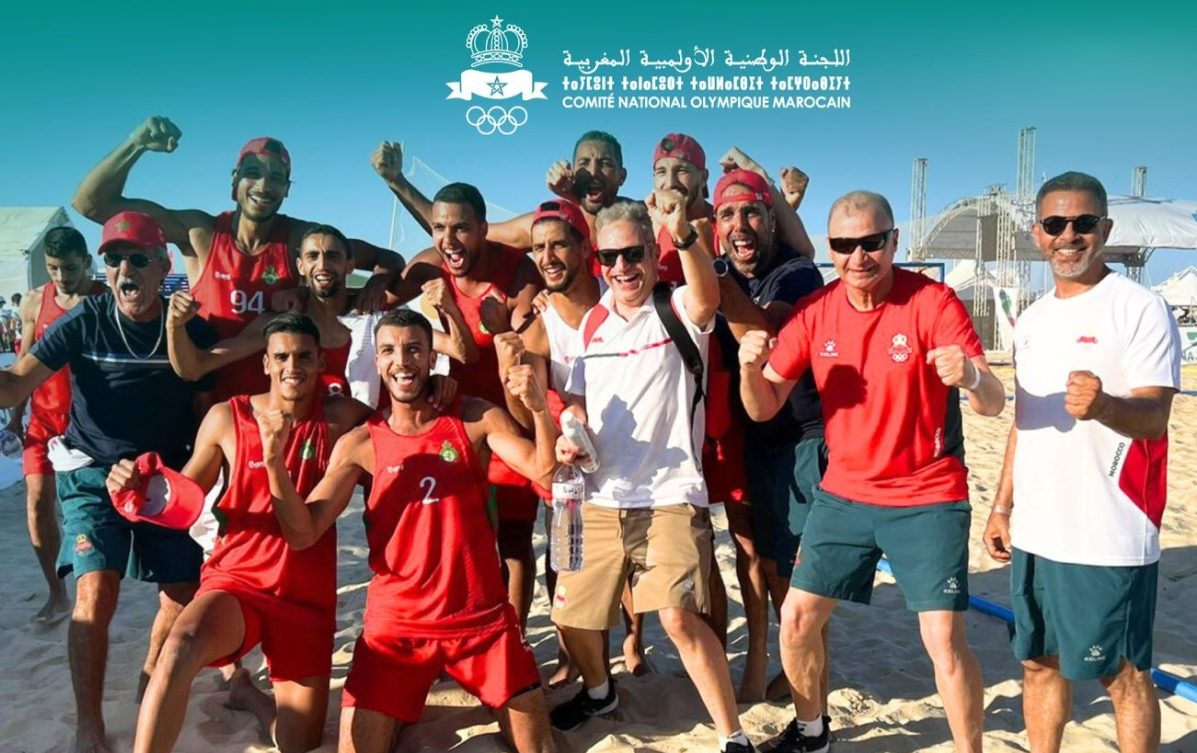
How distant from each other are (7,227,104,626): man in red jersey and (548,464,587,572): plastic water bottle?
406 centimetres

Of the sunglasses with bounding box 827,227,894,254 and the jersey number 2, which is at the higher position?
the sunglasses with bounding box 827,227,894,254

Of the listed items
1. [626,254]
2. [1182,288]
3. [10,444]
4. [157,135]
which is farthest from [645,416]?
[1182,288]

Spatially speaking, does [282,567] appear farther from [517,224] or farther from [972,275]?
[972,275]

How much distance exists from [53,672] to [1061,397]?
547cm

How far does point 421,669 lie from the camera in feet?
11.7

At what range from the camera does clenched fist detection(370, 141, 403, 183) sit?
17.1ft

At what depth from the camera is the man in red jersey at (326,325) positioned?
4.11m

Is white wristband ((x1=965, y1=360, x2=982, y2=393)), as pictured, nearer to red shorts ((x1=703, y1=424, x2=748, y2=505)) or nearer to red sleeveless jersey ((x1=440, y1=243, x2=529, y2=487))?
red shorts ((x1=703, y1=424, x2=748, y2=505))

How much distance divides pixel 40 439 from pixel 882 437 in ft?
19.3

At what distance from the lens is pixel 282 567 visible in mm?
3697

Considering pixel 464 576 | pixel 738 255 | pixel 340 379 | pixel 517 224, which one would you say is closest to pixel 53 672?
pixel 340 379

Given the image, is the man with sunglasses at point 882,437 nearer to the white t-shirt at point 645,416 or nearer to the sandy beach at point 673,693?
the white t-shirt at point 645,416

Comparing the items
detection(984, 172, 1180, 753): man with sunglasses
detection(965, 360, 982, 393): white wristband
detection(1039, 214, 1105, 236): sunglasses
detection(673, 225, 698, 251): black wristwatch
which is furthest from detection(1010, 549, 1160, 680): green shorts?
detection(673, 225, 698, 251): black wristwatch

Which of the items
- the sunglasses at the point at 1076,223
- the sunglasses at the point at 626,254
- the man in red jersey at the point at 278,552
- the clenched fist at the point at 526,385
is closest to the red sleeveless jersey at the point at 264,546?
the man in red jersey at the point at 278,552
